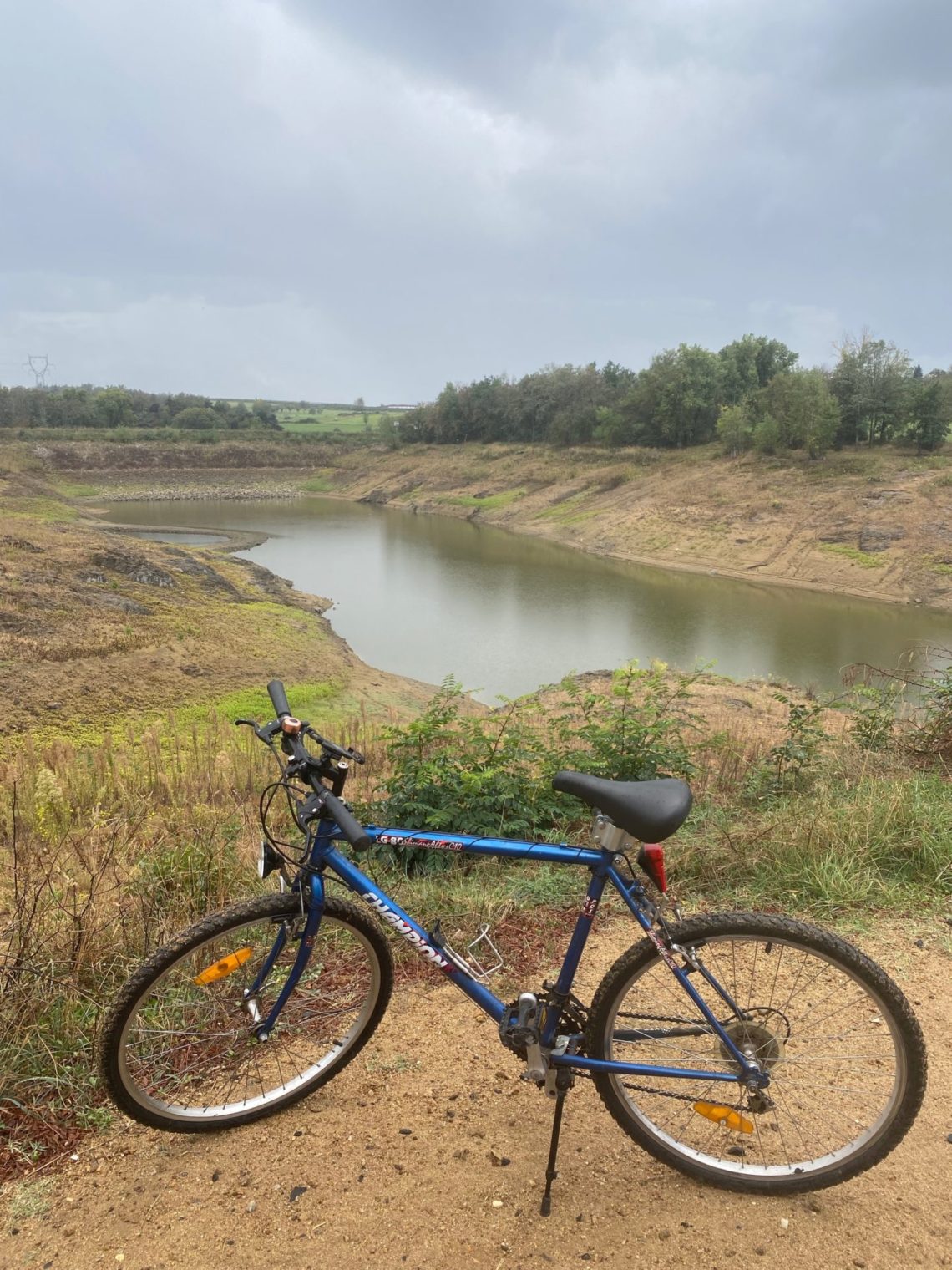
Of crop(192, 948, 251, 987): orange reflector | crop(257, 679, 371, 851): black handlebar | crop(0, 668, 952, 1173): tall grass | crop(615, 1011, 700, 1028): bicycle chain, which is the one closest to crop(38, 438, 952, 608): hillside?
crop(0, 668, 952, 1173): tall grass

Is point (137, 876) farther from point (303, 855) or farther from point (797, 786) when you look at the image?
point (797, 786)

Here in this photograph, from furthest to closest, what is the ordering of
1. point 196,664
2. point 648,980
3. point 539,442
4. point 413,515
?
point 539,442, point 413,515, point 196,664, point 648,980

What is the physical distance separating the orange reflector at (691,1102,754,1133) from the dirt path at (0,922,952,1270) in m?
0.20

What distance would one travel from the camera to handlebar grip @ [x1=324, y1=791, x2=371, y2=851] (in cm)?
193

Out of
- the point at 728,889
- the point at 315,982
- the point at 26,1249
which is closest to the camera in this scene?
the point at 26,1249

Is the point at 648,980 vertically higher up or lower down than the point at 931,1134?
higher up

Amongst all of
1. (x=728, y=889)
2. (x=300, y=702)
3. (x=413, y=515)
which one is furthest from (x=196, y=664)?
(x=413, y=515)

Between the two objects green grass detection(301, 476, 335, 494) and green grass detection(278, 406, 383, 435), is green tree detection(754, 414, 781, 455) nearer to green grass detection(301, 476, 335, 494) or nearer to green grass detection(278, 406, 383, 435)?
green grass detection(301, 476, 335, 494)

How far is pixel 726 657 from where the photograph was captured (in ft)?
60.9

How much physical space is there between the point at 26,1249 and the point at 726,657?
18.2m

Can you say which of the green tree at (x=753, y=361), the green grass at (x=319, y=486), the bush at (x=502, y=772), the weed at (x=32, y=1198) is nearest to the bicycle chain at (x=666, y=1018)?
the weed at (x=32, y=1198)

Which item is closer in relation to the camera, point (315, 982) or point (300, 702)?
point (315, 982)

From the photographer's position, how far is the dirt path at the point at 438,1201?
1.92m

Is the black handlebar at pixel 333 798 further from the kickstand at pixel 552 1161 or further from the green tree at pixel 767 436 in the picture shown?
the green tree at pixel 767 436
